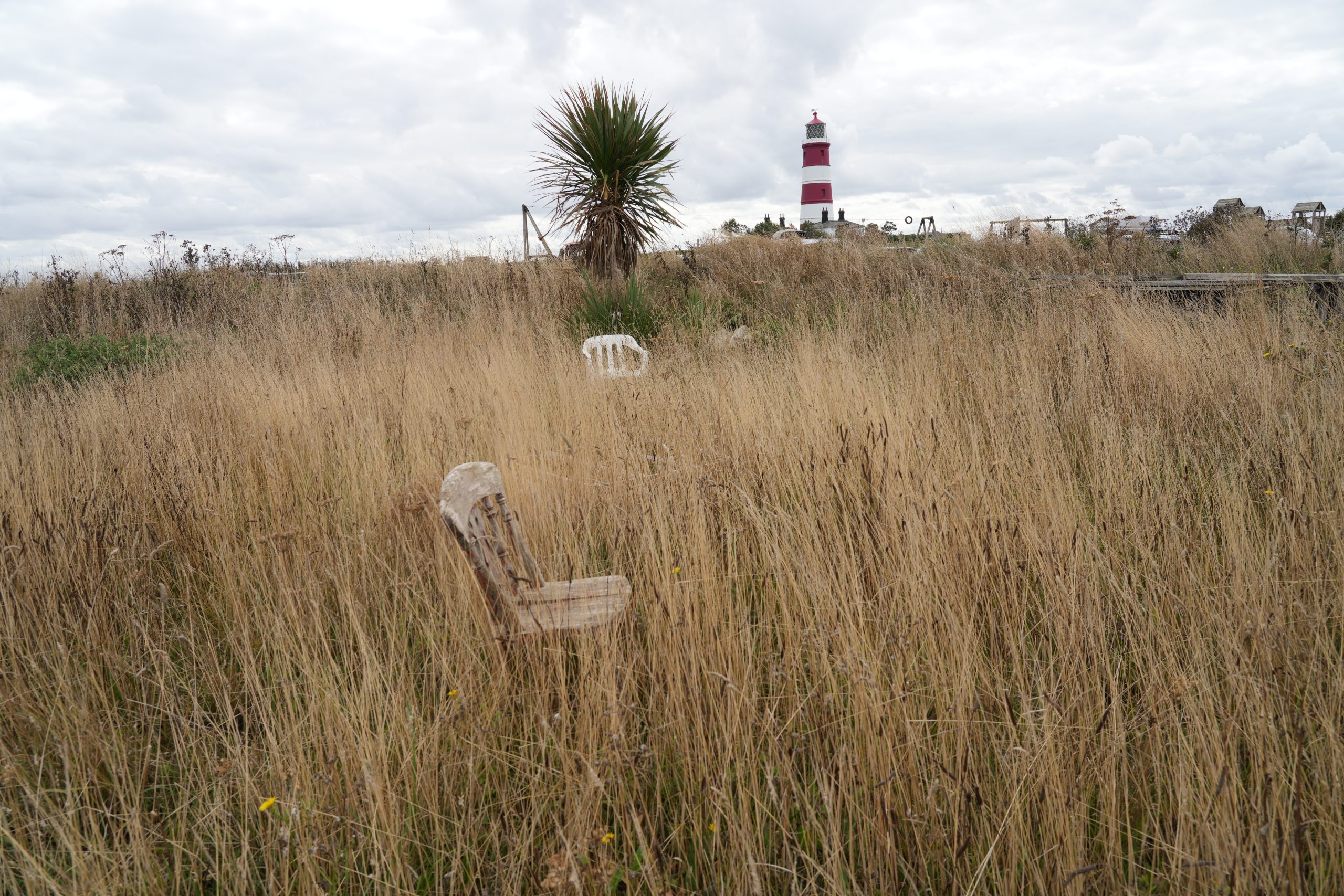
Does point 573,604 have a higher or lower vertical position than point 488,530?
lower

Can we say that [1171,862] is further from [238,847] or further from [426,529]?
[426,529]

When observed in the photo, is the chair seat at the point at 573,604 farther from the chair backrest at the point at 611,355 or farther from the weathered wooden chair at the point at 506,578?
the chair backrest at the point at 611,355

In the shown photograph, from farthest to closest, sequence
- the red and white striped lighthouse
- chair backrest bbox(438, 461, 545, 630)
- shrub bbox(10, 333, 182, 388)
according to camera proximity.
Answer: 1. the red and white striped lighthouse
2. shrub bbox(10, 333, 182, 388)
3. chair backrest bbox(438, 461, 545, 630)

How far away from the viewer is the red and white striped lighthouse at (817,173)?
106 ft

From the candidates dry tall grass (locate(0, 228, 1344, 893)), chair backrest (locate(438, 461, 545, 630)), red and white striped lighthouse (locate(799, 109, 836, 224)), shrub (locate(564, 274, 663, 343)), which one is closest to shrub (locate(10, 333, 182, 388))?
dry tall grass (locate(0, 228, 1344, 893))

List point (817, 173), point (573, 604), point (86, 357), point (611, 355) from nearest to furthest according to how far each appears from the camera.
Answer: point (573, 604), point (611, 355), point (86, 357), point (817, 173)

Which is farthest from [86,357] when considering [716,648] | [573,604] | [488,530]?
[716,648]

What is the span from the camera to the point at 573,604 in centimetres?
225

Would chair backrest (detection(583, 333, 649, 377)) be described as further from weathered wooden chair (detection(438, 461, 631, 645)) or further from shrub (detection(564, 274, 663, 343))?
weathered wooden chair (detection(438, 461, 631, 645))

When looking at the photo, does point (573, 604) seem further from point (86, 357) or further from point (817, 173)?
point (817, 173)

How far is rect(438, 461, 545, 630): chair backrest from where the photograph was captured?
2006mm

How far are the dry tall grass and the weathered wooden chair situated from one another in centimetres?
11

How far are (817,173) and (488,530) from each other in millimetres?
33632

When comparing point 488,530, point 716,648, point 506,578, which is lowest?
point 716,648
